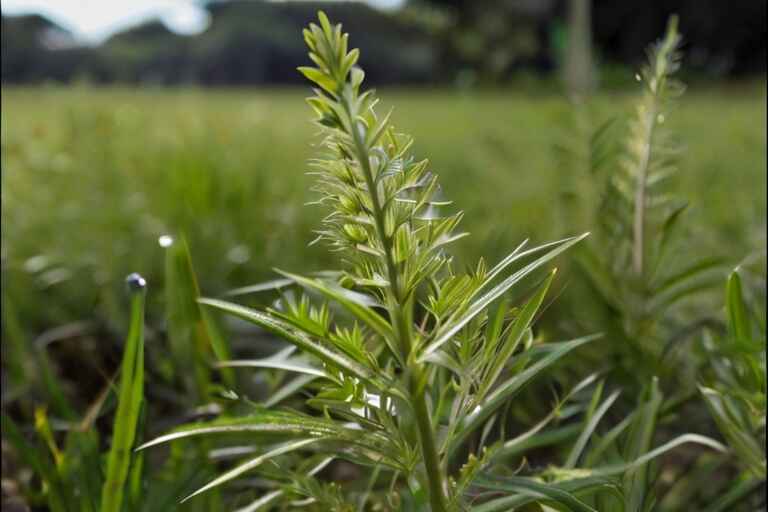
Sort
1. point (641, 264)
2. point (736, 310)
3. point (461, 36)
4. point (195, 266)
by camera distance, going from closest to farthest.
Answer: point (736, 310) < point (641, 264) < point (195, 266) < point (461, 36)

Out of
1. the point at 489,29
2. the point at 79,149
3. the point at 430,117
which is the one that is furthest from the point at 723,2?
the point at 79,149

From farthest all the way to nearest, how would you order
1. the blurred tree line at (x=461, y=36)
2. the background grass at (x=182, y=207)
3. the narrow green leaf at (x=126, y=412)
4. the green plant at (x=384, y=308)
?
1. the blurred tree line at (x=461, y=36)
2. the background grass at (x=182, y=207)
3. the narrow green leaf at (x=126, y=412)
4. the green plant at (x=384, y=308)

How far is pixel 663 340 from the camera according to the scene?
2.83 feet

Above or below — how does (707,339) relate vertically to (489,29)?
below

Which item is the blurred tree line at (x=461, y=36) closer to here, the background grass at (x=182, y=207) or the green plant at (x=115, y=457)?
the background grass at (x=182, y=207)

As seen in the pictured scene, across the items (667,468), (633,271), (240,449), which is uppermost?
(633,271)

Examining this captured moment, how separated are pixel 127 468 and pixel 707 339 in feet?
1.62

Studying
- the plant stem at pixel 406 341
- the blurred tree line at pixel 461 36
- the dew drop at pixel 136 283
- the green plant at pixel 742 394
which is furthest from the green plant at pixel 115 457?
the blurred tree line at pixel 461 36

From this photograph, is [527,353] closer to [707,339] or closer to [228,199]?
[707,339]

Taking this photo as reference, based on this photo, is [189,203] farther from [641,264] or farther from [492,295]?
[492,295]

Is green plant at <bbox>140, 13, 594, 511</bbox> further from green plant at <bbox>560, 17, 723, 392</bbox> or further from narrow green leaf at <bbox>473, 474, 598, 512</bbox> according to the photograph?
green plant at <bbox>560, 17, 723, 392</bbox>

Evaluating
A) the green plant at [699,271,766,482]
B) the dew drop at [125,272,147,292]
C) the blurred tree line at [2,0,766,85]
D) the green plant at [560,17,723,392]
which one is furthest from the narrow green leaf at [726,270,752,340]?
the blurred tree line at [2,0,766,85]

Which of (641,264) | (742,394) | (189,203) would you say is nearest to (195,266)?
(189,203)

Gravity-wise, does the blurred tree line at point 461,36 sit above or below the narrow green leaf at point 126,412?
above
